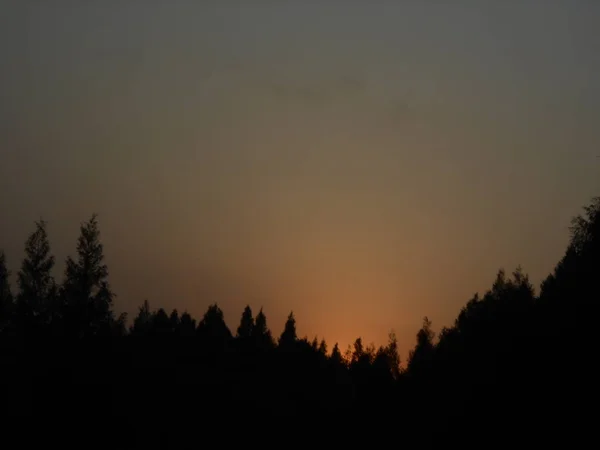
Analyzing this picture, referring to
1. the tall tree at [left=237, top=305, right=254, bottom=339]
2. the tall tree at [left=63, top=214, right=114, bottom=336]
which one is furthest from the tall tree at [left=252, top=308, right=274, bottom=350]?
the tall tree at [left=63, top=214, right=114, bottom=336]

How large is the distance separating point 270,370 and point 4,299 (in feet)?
135

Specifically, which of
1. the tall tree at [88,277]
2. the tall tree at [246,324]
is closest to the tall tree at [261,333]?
the tall tree at [246,324]

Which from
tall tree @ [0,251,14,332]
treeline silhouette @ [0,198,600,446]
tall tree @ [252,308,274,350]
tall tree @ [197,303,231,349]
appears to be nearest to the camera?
treeline silhouette @ [0,198,600,446]

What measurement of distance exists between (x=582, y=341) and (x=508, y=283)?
70.9 metres

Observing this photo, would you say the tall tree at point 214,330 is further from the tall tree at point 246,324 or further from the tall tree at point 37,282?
the tall tree at point 37,282

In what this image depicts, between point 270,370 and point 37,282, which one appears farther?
point 270,370

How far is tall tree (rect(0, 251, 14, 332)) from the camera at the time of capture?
58719 millimetres

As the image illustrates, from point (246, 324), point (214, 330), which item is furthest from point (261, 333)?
point (214, 330)

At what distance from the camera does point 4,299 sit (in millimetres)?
59469

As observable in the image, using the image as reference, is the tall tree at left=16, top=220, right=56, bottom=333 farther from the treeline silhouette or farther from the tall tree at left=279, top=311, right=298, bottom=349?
the tall tree at left=279, top=311, right=298, bottom=349

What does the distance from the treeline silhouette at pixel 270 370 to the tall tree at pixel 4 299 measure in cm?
9

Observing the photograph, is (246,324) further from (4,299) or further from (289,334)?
(4,299)

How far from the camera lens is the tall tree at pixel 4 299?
193ft

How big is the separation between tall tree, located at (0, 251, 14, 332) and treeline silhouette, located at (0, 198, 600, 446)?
95 millimetres
